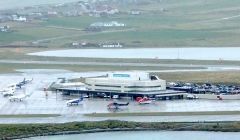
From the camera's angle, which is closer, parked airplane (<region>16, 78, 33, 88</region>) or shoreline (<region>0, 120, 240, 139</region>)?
shoreline (<region>0, 120, 240, 139</region>)

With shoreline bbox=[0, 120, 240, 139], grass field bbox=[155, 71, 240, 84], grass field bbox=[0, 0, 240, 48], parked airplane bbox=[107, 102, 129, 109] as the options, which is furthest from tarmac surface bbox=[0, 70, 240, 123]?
grass field bbox=[0, 0, 240, 48]

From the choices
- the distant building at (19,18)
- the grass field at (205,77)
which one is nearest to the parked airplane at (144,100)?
the grass field at (205,77)

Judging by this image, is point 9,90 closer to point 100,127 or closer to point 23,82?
point 23,82

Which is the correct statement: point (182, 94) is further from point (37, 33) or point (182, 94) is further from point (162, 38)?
point (37, 33)

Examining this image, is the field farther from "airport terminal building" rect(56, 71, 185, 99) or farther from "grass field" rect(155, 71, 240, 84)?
"airport terminal building" rect(56, 71, 185, 99)

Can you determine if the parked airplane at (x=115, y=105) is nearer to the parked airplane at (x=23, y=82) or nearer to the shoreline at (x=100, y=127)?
the shoreline at (x=100, y=127)
